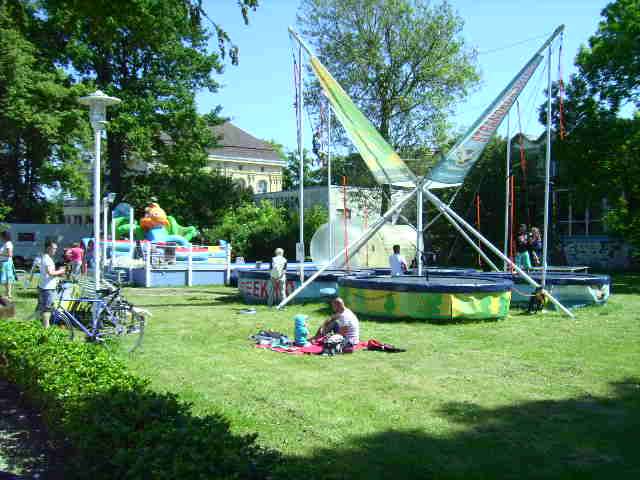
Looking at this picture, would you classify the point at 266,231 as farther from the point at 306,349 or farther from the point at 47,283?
the point at 306,349

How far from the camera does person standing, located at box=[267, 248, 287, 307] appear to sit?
16.8 m

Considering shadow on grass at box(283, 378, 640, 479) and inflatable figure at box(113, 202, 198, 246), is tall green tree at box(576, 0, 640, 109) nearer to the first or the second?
inflatable figure at box(113, 202, 198, 246)

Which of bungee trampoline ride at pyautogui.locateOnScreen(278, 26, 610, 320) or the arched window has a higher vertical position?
the arched window

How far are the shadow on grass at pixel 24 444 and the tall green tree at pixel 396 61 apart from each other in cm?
2771

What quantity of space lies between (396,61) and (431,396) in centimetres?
2818

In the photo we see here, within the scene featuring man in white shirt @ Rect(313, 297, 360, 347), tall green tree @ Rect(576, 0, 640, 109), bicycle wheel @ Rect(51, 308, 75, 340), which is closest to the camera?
A: bicycle wheel @ Rect(51, 308, 75, 340)

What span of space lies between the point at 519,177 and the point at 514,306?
25.2m

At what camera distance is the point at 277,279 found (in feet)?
55.7

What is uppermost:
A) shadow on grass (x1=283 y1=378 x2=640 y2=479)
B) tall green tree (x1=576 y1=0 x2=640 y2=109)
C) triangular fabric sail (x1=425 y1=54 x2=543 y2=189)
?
tall green tree (x1=576 y1=0 x2=640 y2=109)

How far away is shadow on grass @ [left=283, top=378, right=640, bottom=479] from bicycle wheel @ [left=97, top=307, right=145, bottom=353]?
5241 millimetres

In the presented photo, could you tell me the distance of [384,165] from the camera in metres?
15.9

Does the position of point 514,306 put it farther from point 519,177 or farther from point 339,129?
point 519,177

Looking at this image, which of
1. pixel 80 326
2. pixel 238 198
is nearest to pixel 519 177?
pixel 238 198

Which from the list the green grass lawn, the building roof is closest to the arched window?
the building roof
